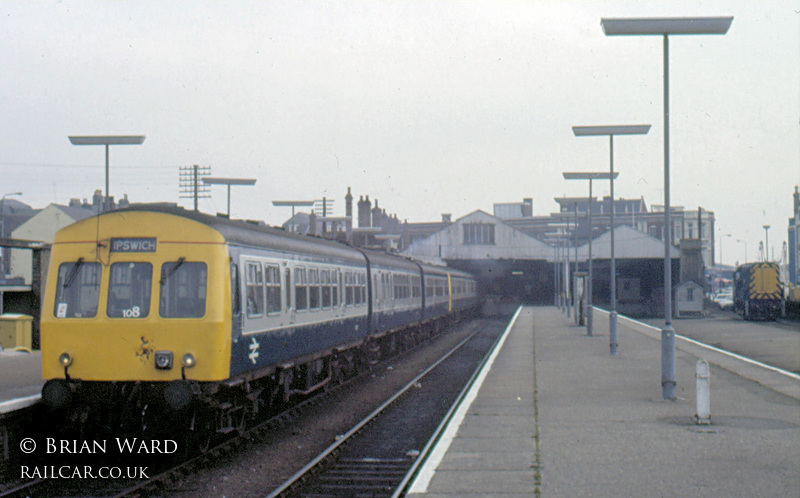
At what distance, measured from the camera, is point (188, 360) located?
33.6 ft

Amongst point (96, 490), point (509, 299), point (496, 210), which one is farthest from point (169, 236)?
point (496, 210)

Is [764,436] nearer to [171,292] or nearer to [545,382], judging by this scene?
[545,382]

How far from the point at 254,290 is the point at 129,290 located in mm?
1807

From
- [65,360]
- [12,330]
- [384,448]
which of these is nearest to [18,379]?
[65,360]

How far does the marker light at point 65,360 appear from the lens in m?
10.5

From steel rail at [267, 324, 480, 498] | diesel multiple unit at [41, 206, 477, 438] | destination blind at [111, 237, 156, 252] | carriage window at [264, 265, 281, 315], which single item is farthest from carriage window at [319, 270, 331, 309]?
destination blind at [111, 237, 156, 252]

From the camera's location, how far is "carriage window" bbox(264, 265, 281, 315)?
12.5m

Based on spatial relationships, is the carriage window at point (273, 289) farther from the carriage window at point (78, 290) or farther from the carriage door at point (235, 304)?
the carriage window at point (78, 290)

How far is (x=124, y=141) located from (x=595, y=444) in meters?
17.0

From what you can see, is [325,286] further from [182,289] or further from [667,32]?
[667,32]

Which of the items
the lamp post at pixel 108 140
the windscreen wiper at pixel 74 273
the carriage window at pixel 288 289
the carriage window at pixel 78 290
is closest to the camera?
the carriage window at pixel 78 290

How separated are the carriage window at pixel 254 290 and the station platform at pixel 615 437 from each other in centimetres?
304

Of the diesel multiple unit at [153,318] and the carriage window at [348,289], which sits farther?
the carriage window at [348,289]

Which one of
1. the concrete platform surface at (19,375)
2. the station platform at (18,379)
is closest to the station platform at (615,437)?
the station platform at (18,379)
